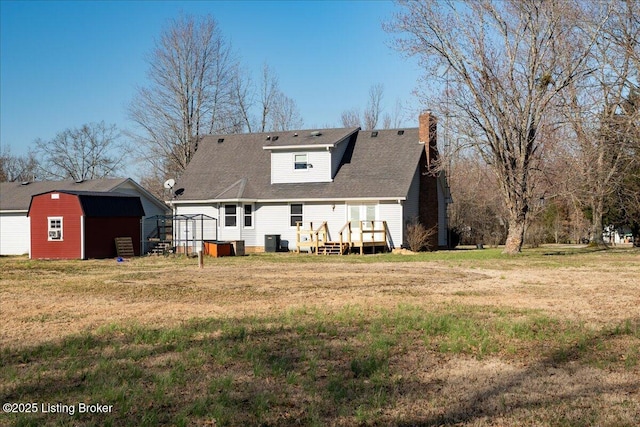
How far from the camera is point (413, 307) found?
12.9 meters

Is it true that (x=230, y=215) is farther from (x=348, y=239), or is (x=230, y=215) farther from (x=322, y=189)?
(x=348, y=239)

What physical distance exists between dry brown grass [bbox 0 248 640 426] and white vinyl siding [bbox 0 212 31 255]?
59.0 feet

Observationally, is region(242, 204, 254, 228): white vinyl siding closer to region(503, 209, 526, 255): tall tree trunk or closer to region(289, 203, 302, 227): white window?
region(289, 203, 302, 227): white window

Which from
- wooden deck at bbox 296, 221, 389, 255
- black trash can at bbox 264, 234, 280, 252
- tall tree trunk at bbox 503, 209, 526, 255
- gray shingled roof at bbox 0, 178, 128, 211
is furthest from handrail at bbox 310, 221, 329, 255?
gray shingled roof at bbox 0, 178, 128, 211

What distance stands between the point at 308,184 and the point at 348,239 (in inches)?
186

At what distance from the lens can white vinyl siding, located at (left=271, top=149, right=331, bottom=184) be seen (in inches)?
1453

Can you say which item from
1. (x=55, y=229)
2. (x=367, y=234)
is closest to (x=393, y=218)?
(x=367, y=234)

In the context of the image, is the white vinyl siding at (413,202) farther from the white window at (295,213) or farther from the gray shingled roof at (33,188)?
the gray shingled roof at (33,188)

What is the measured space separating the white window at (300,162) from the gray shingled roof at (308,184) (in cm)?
75

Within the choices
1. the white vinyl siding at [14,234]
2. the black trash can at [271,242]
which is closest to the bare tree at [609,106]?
the black trash can at [271,242]

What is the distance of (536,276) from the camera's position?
65.1 feet

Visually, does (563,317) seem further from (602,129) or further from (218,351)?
(602,129)

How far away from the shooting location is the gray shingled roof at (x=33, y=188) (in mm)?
41188

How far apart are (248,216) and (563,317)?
27.1m
